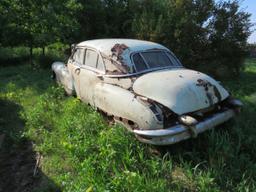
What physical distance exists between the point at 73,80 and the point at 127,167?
3.54 meters

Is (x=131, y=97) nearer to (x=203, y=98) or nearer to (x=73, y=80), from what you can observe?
(x=203, y=98)

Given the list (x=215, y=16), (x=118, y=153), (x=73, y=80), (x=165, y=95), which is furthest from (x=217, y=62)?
(x=118, y=153)

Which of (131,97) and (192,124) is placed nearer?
(192,124)

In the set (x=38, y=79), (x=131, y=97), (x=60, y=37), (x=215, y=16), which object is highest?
(x=215, y=16)

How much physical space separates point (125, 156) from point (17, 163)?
183 centimetres

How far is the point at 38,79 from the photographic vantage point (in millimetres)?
10719

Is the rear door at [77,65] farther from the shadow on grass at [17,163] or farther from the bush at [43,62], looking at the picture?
the bush at [43,62]

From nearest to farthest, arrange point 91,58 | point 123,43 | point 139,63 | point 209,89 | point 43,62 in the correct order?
point 209,89 → point 139,63 → point 123,43 → point 91,58 → point 43,62

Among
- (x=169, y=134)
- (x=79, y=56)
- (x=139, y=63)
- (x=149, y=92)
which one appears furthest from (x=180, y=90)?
(x=79, y=56)

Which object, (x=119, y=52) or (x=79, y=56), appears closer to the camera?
(x=119, y=52)

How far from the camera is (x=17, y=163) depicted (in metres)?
4.89

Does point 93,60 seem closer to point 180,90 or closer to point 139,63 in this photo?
point 139,63

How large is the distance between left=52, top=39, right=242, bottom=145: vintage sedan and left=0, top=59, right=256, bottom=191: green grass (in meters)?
0.26

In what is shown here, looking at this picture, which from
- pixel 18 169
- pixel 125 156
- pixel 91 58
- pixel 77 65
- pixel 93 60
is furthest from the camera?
pixel 77 65
